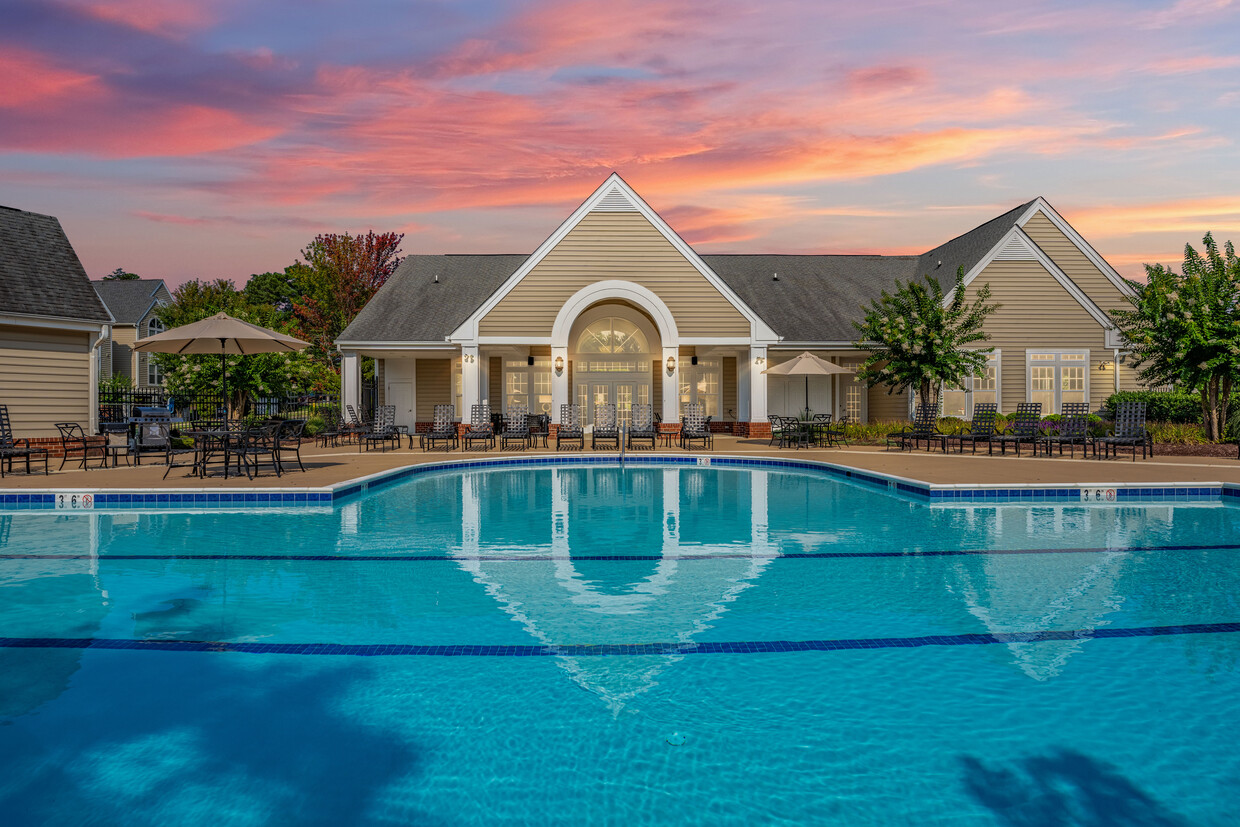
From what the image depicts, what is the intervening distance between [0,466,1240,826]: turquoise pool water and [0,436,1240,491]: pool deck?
361 cm

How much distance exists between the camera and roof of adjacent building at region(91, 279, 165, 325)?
44.7 meters

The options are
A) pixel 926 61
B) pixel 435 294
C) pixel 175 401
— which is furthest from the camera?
pixel 435 294

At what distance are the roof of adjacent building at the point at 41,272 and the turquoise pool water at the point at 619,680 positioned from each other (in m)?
13.2

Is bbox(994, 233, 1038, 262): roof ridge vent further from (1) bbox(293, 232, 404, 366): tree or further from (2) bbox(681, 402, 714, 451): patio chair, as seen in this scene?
(1) bbox(293, 232, 404, 366): tree

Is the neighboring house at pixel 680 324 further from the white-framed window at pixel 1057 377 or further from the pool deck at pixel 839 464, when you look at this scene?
the pool deck at pixel 839 464

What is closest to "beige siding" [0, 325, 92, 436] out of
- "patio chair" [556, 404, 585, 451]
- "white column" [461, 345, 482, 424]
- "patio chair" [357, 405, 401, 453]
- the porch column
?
the porch column

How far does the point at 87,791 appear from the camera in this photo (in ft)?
11.2

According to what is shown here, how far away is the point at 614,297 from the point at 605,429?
4.81 meters

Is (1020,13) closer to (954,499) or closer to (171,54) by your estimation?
(954,499)

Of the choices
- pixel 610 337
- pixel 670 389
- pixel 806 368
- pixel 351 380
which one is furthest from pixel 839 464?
pixel 351 380

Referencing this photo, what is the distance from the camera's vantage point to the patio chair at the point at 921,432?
19.9m

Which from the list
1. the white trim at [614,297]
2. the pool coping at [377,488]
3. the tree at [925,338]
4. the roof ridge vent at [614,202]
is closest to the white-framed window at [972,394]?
the tree at [925,338]

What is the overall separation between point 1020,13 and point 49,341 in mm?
24135

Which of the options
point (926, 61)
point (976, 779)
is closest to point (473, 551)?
A: point (976, 779)
